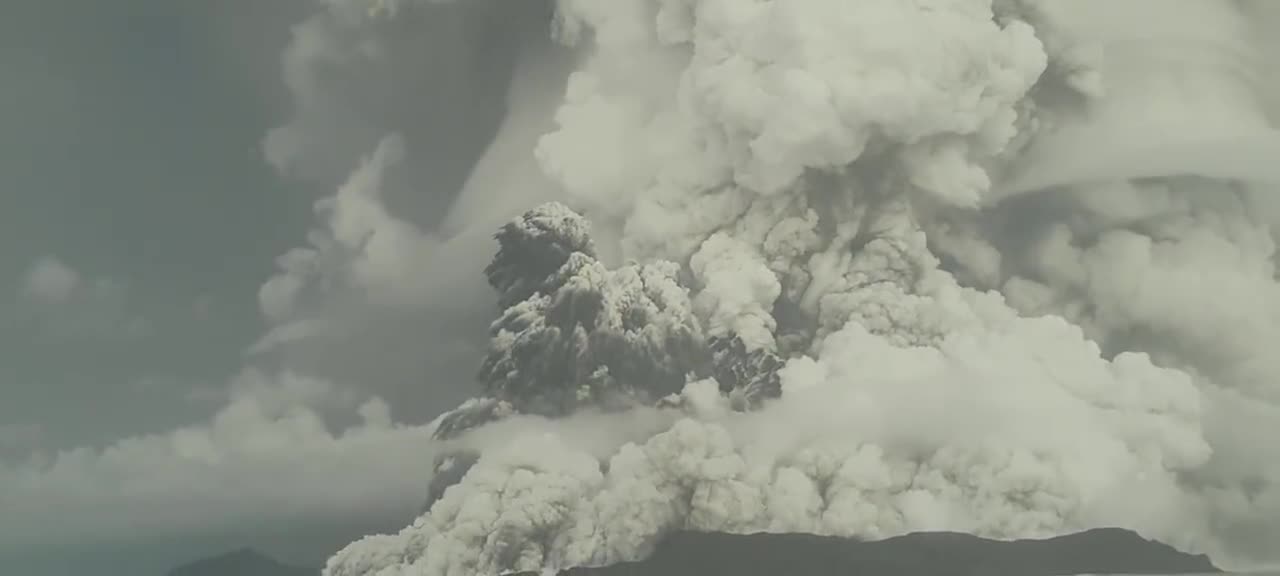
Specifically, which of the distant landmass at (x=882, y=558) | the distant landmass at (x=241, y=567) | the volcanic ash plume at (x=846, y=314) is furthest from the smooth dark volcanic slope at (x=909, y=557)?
the distant landmass at (x=241, y=567)

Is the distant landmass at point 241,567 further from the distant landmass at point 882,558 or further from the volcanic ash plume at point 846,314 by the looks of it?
the volcanic ash plume at point 846,314

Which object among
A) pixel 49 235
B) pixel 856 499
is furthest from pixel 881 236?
pixel 49 235

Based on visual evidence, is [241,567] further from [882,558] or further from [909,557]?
[909,557]

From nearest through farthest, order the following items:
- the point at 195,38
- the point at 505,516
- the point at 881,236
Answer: the point at 505,516 → the point at 195,38 → the point at 881,236

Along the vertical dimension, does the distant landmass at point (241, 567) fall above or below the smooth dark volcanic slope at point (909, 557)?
below

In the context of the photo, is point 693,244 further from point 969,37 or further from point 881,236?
point 969,37

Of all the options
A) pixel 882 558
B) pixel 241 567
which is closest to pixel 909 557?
pixel 882 558
